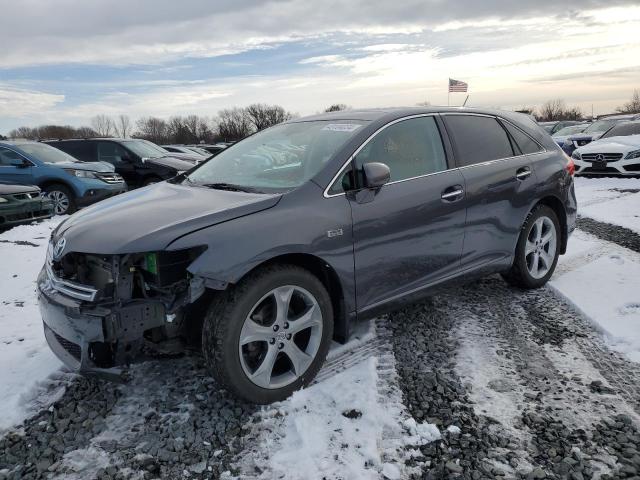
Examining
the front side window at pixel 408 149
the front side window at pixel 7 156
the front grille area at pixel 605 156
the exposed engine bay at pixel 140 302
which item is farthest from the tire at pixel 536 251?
the front side window at pixel 7 156

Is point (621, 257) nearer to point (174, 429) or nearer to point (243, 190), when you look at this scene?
point (243, 190)

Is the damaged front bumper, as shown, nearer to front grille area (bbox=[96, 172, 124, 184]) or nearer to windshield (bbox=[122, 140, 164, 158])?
front grille area (bbox=[96, 172, 124, 184])

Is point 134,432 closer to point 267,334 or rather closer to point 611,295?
point 267,334

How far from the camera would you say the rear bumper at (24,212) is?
7777 millimetres

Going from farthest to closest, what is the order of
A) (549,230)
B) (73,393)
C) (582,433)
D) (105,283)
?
(549,230)
(73,393)
(105,283)
(582,433)

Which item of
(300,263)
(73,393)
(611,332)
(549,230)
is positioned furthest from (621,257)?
(73,393)

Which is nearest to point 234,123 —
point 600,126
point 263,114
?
point 263,114

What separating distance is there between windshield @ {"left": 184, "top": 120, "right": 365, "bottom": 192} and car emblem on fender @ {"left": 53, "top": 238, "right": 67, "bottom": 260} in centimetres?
102

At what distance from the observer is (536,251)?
4.62 meters

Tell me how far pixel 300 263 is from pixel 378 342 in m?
1.02

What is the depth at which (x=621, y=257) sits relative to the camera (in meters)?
5.45

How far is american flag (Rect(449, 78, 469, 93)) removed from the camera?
1045 cm

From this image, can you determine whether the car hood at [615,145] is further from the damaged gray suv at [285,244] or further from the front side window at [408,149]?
the front side window at [408,149]

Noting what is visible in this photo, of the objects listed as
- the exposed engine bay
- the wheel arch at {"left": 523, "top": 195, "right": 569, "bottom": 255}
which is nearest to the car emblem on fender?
the exposed engine bay
